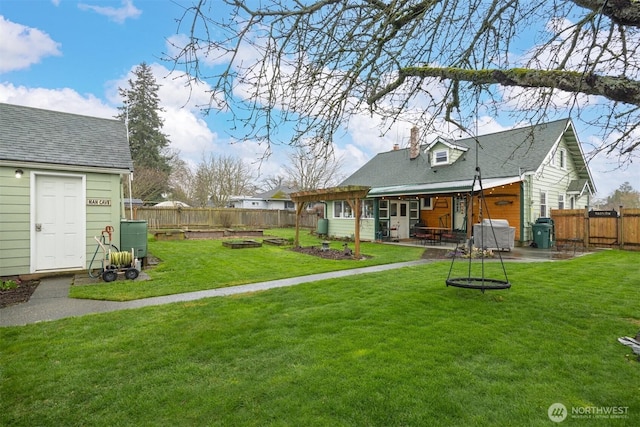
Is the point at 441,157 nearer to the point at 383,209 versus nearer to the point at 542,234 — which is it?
the point at 383,209

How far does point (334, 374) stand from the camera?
3.04 metres

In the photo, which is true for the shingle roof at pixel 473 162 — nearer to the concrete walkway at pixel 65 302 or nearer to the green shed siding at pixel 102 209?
the concrete walkway at pixel 65 302

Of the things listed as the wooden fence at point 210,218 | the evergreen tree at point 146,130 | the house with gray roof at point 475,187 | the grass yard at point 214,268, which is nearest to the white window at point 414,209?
the house with gray roof at point 475,187

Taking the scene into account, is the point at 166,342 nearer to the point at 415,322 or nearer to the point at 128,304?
the point at 128,304

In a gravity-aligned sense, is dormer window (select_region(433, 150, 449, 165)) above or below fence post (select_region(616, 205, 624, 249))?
above

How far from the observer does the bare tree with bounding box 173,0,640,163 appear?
335 cm

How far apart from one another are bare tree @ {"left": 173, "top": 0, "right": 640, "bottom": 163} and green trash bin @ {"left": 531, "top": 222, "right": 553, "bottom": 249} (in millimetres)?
10327

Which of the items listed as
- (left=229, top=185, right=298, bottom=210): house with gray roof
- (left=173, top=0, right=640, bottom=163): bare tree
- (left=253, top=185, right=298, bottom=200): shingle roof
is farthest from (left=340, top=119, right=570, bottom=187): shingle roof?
(left=229, top=185, right=298, bottom=210): house with gray roof

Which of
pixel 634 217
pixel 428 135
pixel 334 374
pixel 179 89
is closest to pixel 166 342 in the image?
pixel 334 374

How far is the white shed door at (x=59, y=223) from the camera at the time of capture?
24.4 feet

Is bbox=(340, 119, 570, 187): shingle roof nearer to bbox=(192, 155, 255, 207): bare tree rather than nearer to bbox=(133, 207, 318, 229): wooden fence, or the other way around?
bbox=(133, 207, 318, 229): wooden fence

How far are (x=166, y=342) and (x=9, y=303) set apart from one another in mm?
3771

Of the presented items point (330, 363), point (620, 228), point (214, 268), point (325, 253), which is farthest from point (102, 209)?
point (620, 228)

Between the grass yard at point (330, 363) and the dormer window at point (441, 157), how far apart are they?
41.7ft
